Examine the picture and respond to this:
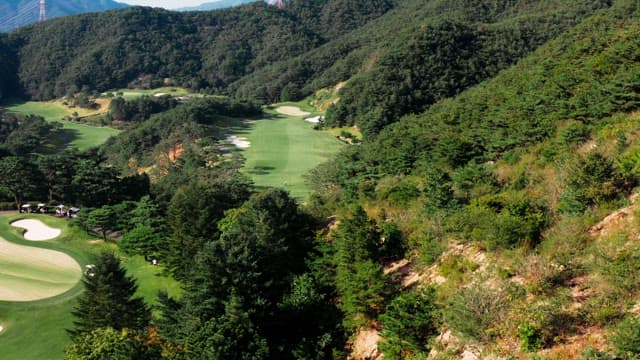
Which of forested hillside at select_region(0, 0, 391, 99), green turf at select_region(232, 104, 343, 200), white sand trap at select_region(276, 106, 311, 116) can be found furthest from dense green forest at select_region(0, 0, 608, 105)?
green turf at select_region(232, 104, 343, 200)

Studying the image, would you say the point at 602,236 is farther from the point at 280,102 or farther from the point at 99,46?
the point at 99,46

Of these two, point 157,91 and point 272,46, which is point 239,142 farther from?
point 272,46

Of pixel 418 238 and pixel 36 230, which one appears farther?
pixel 36 230

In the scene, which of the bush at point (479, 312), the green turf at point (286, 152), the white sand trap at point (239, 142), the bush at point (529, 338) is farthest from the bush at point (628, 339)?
the white sand trap at point (239, 142)

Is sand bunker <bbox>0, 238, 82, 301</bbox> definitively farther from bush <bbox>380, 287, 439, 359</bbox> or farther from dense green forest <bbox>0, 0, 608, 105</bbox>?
dense green forest <bbox>0, 0, 608, 105</bbox>

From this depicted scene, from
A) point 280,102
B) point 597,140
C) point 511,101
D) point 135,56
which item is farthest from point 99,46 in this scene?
point 597,140

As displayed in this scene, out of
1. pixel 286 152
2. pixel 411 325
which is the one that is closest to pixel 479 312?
pixel 411 325

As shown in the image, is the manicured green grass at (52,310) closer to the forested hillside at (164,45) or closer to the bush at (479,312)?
the bush at (479,312)
